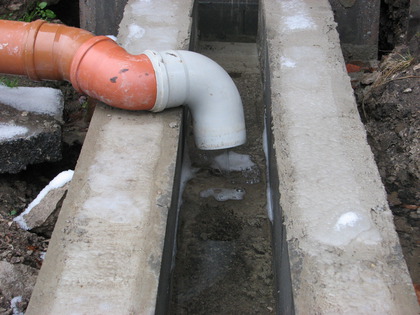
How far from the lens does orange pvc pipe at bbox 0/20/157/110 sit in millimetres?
3227

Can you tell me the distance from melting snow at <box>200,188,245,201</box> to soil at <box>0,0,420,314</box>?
46 millimetres

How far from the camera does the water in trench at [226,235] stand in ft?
10.3

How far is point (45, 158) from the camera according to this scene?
12.3 feet

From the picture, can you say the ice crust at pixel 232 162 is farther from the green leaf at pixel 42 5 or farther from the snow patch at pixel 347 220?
the green leaf at pixel 42 5

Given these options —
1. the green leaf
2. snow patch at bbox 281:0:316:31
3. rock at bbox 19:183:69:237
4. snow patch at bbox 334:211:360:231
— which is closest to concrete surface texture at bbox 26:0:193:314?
rock at bbox 19:183:69:237

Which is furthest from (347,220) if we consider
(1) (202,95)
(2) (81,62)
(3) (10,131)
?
(3) (10,131)

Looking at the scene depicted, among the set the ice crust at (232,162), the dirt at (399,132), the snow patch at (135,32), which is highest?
the snow patch at (135,32)

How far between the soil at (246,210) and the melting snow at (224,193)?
0.15ft

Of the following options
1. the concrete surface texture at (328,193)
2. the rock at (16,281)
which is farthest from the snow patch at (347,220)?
the rock at (16,281)

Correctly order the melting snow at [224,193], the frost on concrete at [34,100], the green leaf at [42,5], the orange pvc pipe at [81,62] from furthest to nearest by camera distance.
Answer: the green leaf at [42,5] → the frost on concrete at [34,100] → the melting snow at [224,193] → the orange pvc pipe at [81,62]

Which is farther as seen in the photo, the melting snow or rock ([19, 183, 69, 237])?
the melting snow

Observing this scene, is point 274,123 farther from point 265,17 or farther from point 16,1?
point 16,1

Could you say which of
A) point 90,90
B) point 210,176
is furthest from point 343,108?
point 90,90

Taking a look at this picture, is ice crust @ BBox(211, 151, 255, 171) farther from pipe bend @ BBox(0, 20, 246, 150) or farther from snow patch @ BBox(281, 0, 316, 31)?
snow patch @ BBox(281, 0, 316, 31)
